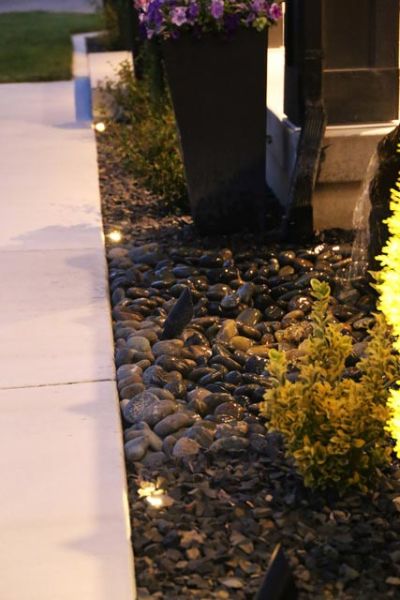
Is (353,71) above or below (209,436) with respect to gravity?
above

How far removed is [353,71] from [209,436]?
2.94 meters

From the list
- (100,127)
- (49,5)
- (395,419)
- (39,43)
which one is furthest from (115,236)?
(49,5)

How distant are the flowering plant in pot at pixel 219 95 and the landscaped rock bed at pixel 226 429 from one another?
0.21 meters

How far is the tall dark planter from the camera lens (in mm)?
5695

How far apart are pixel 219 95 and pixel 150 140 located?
1.80 meters

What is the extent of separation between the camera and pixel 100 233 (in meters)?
6.22

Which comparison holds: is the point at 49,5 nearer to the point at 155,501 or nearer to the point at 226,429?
the point at 226,429

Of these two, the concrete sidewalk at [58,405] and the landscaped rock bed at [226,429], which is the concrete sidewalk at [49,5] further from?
the landscaped rock bed at [226,429]

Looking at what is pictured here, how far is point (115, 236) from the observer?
6.24 metres

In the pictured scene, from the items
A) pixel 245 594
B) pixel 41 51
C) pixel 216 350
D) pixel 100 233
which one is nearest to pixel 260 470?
pixel 245 594

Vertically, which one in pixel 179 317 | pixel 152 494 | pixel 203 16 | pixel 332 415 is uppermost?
pixel 203 16

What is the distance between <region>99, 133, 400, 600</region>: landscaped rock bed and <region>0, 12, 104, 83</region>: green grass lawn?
6.67 metres

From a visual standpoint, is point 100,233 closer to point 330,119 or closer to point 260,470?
point 330,119

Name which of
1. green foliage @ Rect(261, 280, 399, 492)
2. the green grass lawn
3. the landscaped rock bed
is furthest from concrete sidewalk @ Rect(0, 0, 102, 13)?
green foliage @ Rect(261, 280, 399, 492)
